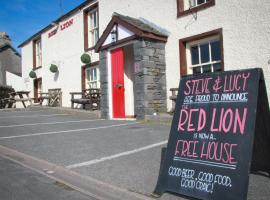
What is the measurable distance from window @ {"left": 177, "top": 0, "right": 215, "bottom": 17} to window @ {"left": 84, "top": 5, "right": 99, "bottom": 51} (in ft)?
19.0

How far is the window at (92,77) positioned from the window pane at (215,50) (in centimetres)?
665

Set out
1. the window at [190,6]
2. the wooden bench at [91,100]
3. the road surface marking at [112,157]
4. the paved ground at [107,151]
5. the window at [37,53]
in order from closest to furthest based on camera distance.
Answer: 1. the paved ground at [107,151]
2. the road surface marking at [112,157]
3. the window at [190,6]
4. the wooden bench at [91,100]
5. the window at [37,53]

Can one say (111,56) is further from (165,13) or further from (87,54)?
(87,54)

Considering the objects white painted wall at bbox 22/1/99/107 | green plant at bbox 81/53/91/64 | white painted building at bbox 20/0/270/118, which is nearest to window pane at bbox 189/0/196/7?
white painted building at bbox 20/0/270/118

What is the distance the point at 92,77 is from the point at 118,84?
13.9ft

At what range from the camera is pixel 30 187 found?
167 inches

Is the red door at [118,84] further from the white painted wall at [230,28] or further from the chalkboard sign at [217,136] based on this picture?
the chalkboard sign at [217,136]

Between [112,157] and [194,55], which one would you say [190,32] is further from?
[112,157]

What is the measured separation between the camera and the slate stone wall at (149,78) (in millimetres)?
10117

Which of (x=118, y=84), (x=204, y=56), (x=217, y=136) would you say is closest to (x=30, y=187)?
(x=217, y=136)

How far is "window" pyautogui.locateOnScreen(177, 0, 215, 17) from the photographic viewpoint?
9.67 metres

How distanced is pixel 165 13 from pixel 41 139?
5955 millimetres

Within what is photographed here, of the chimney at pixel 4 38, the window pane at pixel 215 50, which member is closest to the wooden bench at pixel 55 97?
the window pane at pixel 215 50

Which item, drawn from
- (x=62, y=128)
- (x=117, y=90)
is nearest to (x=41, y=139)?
(x=62, y=128)
